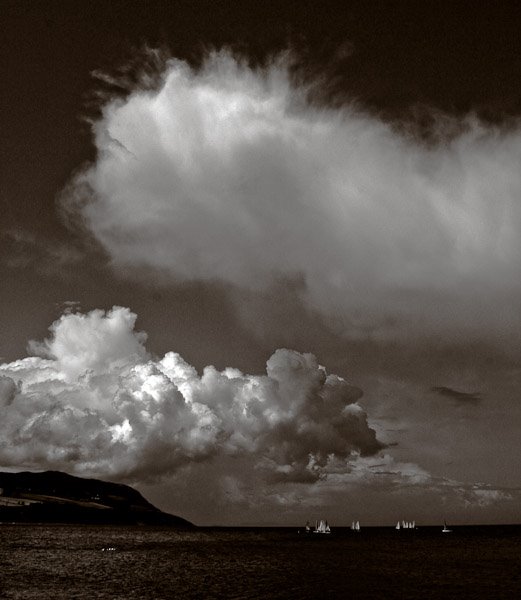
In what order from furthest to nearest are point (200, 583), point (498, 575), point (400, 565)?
point (400, 565), point (498, 575), point (200, 583)

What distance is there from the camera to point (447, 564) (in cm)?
17050

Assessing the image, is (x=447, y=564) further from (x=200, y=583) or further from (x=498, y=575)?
(x=200, y=583)

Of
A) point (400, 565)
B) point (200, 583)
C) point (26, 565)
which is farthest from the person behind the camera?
point (400, 565)

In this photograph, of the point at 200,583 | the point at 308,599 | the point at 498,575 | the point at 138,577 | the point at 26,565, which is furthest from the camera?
the point at 26,565

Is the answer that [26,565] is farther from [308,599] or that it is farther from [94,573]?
[308,599]

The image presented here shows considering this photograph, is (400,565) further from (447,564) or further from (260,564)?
(260,564)

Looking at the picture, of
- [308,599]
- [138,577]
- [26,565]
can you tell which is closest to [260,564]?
[138,577]

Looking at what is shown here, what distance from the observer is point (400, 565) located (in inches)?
6526

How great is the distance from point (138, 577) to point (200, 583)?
17.9m

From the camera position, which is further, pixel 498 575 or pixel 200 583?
pixel 498 575

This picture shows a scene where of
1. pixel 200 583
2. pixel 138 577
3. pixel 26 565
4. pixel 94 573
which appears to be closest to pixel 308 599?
pixel 200 583

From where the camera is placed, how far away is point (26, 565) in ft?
496

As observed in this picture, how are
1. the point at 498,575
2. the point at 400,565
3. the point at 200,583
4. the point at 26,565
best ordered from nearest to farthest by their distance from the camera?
1. the point at 200,583
2. the point at 498,575
3. the point at 26,565
4. the point at 400,565

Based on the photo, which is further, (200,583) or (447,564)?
(447,564)
